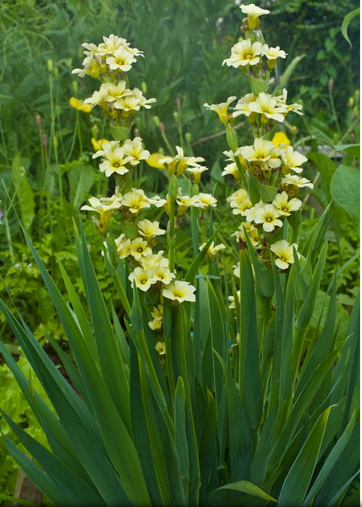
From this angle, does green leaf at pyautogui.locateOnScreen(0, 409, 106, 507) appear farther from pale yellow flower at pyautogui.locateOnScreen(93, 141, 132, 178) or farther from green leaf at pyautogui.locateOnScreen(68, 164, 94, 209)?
green leaf at pyautogui.locateOnScreen(68, 164, 94, 209)

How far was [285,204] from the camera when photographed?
36.3 inches

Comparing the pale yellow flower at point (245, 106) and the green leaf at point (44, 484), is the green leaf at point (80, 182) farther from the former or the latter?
the pale yellow flower at point (245, 106)

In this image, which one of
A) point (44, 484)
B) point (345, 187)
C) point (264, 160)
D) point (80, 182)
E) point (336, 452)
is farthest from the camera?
point (80, 182)

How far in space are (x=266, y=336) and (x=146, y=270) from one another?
0.23 m

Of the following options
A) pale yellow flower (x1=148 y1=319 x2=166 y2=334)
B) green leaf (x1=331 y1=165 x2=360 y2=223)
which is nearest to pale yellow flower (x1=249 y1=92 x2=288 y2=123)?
pale yellow flower (x1=148 y1=319 x2=166 y2=334)

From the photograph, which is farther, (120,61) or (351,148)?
(351,148)

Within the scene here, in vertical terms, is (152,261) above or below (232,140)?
below

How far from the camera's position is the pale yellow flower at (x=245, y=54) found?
93 centimetres

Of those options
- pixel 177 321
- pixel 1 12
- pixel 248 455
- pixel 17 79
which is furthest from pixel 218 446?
pixel 1 12

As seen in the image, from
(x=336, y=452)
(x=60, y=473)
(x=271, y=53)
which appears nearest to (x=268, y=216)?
(x=271, y=53)

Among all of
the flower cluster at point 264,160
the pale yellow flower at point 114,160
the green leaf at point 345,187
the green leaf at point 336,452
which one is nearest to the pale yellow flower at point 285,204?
the flower cluster at point 264,160

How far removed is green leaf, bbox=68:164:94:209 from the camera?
2625mm

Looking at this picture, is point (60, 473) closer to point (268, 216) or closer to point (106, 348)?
point (106, 348)

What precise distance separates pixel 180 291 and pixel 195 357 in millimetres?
319
